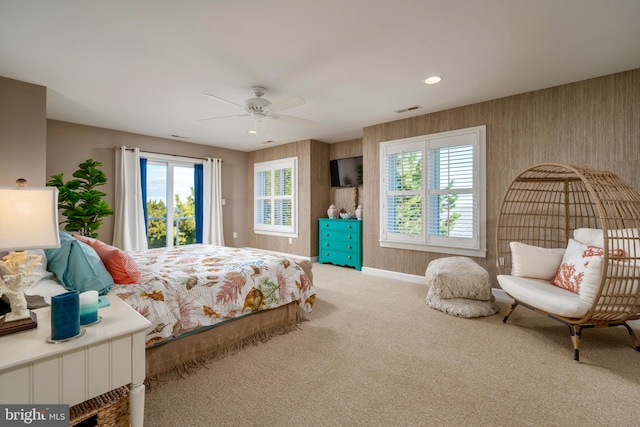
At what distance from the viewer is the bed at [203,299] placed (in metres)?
1.92

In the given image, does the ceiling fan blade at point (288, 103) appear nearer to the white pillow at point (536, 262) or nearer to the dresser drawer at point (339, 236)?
the white pillow at point (536, 262)

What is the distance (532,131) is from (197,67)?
386 cm

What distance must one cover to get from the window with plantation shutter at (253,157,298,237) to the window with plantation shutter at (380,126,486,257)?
2156mm

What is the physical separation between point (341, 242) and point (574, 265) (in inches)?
136

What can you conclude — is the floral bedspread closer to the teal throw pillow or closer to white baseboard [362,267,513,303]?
the teal throw pillow

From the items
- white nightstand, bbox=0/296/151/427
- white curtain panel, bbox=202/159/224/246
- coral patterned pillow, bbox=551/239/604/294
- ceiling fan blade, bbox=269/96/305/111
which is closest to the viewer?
white nightstand, bbox=0/296/151/427

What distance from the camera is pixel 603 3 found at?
1953 millimetres

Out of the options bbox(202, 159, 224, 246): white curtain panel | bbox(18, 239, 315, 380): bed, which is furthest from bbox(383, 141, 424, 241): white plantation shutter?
bbox(202, 159, 224, 246): white curtain panel

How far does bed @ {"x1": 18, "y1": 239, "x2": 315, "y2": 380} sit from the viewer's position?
6.30 feet

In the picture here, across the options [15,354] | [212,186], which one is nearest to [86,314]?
[15,354]

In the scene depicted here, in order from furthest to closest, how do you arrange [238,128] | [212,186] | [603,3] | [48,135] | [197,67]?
[212,186], [238,128], [48,135], [197,67], [603,3]

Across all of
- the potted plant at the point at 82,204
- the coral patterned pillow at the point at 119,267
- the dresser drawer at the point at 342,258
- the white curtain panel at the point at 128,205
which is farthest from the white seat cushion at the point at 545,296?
the white curtain panel at the point at 128,205

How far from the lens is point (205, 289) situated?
2.21m

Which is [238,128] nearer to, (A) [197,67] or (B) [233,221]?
(A) [197,67]
